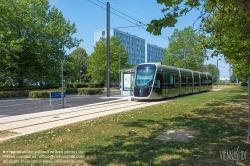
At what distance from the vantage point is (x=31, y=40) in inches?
1185

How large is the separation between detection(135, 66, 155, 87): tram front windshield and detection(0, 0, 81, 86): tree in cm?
1388

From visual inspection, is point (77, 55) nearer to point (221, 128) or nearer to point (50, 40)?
point (50, 40)

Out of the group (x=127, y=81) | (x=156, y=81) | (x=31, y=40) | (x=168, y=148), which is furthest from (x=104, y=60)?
(x=168, y=148)

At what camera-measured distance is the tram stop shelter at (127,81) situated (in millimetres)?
25203

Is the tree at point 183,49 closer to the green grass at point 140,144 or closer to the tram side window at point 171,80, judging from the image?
the tram side window at point 171,80

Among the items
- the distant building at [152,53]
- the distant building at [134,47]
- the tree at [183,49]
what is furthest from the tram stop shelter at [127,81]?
the distant building at [152,53]

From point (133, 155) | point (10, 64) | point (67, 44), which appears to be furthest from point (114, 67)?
point (133, 155)

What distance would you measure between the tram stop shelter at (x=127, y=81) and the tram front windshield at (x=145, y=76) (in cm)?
484

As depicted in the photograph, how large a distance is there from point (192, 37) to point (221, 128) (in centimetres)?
4593

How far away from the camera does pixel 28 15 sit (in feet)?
99.1

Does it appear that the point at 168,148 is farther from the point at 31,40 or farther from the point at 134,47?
the point at 134,47

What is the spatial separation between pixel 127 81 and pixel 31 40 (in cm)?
1389

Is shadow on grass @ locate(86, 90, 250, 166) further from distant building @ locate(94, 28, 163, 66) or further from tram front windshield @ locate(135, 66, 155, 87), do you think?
distant building @ locate(94, 28, 163, 66)

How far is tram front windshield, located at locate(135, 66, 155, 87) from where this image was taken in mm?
19594
